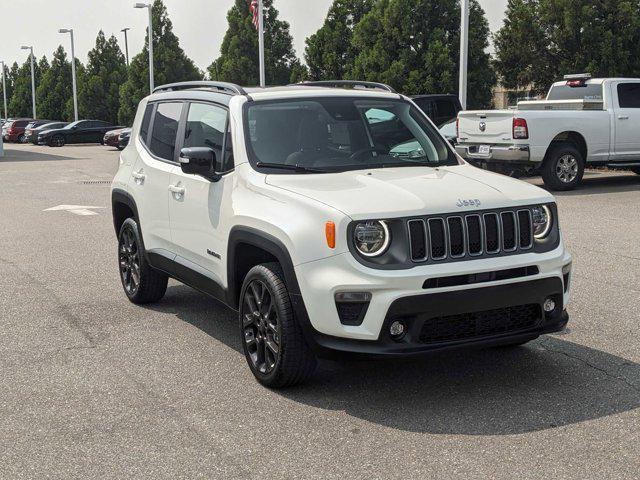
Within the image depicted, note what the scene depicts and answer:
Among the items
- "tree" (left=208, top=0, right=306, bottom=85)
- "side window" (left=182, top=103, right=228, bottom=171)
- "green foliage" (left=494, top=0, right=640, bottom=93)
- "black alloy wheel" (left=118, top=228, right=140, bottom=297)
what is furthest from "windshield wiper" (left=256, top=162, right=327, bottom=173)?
"tree" (left=208, top=0, right=306, bottom=85)

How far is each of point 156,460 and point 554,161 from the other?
12.8 metres

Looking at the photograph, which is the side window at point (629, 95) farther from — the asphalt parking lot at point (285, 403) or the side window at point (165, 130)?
the side window at point (165, 130)

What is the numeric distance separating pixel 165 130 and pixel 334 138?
1706 millimetres

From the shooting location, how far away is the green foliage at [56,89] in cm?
7288

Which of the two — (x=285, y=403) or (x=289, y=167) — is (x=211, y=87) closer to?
(x=289, y=167)

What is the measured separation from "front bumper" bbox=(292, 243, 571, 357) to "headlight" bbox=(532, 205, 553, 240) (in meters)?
0.24

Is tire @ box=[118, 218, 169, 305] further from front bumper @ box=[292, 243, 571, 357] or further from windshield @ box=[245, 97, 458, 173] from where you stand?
front bumper @ box=[292, 243, 571, 357]

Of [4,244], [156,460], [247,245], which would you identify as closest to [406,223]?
[247,245]

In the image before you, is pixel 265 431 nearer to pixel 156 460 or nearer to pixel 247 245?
pixel 156 460

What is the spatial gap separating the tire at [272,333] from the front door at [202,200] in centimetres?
53

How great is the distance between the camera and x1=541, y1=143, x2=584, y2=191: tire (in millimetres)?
15984

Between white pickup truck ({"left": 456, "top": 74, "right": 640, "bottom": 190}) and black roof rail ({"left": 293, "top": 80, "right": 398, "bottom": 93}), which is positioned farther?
white pickup truck ({"left": 456, "top": 74, "right": 640, "bottom": 190})

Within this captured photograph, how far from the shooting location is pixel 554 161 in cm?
1595

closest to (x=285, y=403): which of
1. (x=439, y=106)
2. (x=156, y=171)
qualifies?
(x=156, y=171)
